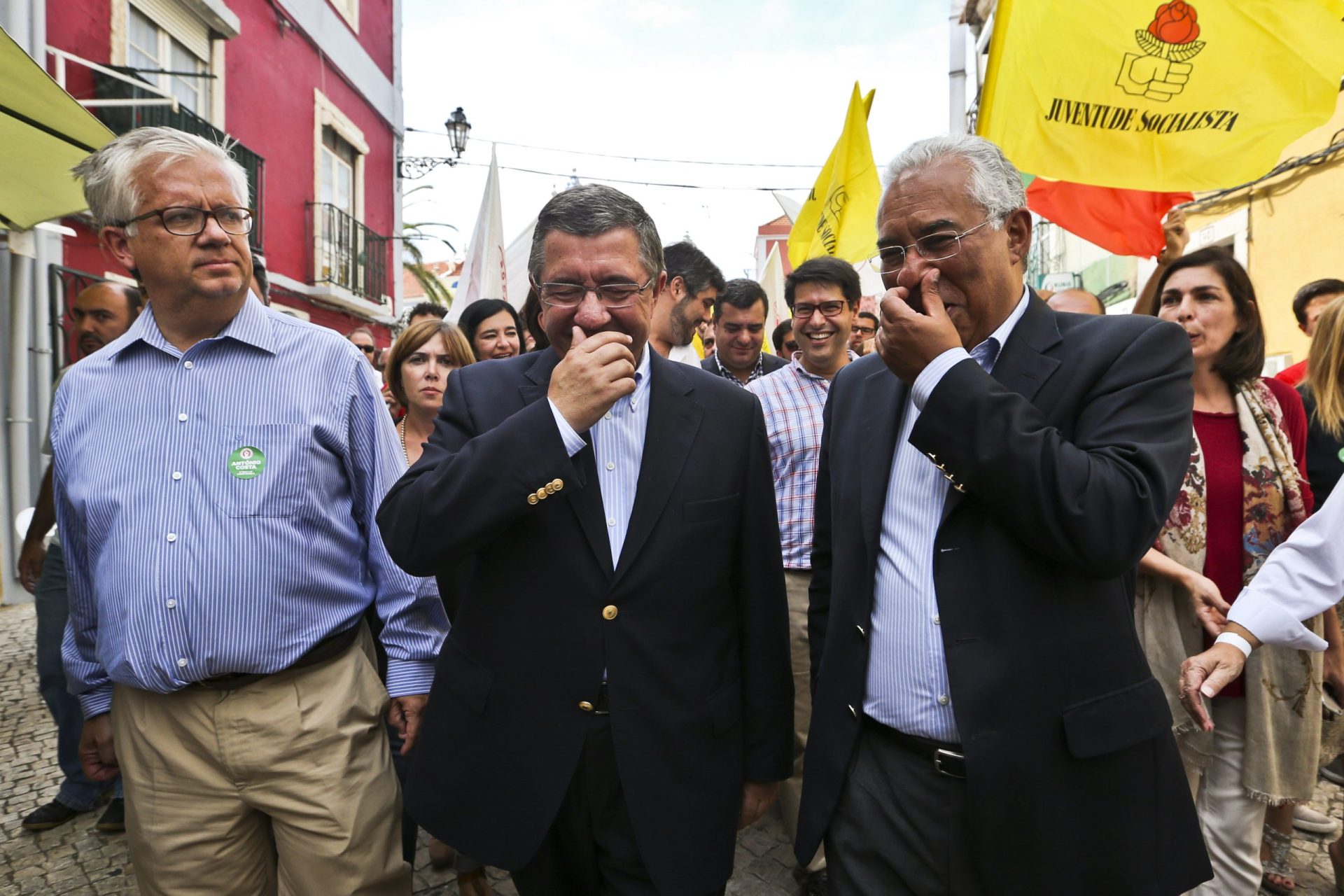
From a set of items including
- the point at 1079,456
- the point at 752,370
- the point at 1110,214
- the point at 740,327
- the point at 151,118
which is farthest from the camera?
the point at 151,118

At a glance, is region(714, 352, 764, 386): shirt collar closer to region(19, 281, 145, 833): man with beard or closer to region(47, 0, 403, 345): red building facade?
region(19, 281, 145, 833): man with beard

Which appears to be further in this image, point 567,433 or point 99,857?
point 99,857

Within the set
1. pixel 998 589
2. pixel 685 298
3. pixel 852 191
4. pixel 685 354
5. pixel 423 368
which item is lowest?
pixel 998 589

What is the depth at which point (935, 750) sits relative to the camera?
1786 mm

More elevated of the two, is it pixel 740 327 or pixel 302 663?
pixel 740 327

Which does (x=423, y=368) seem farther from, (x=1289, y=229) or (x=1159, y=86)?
(x=1289, y=229)

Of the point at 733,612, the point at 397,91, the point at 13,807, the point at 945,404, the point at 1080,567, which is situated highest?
the point at 397,91

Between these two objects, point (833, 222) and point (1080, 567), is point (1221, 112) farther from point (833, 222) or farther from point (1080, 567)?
point (1080, 567)

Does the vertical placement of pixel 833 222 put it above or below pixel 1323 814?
above

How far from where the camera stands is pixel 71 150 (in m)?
4.41

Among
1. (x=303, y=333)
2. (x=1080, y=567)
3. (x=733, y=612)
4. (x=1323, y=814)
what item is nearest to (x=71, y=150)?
(x=303, y=333)

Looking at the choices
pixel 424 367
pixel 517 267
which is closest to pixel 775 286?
pixel 517 267

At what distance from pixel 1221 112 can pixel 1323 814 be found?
3.15 meters

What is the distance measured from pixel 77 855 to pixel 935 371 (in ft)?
13.5
